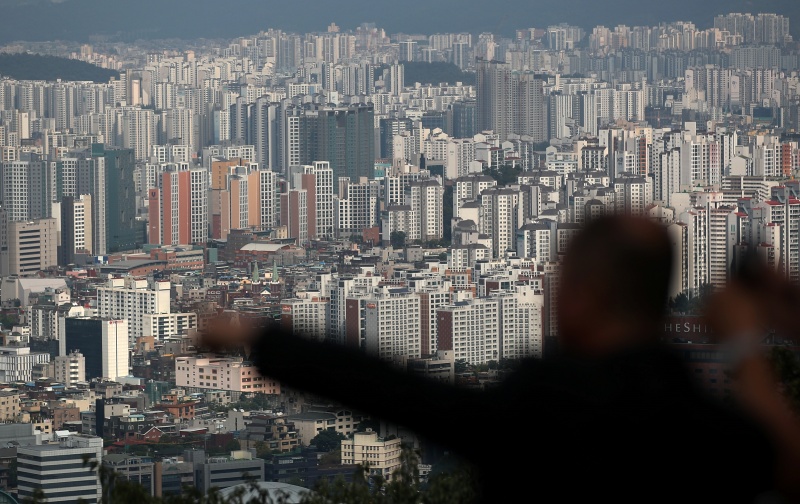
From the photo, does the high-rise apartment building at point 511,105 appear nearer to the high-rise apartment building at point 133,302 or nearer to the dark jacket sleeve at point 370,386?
the high-rise apartment building at point 133,302

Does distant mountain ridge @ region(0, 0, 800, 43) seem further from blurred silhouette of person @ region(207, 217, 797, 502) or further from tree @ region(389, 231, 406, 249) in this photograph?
blurred silhouette of person @ region(207, 217, 797, 502)

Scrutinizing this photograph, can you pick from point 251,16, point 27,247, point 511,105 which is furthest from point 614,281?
point 251,16

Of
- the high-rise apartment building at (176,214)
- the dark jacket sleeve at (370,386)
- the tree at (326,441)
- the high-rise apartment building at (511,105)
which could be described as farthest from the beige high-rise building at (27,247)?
the dark jacket sleeve at (370,386)

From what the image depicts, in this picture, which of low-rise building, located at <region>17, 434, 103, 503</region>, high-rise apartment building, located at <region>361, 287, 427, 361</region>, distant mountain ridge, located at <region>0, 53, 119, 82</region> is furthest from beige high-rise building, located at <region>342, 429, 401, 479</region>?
distant mountain ridge, located at <region>0, 53, 119, 82</region>

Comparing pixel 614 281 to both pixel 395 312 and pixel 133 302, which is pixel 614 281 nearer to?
pixel 395 312

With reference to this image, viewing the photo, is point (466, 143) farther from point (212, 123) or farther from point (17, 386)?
point (17, 386)

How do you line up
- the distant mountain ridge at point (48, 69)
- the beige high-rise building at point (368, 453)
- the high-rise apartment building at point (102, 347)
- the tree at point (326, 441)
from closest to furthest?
the beige high-rise building at point (368, 453) < the tree at point (326, 441) < the high-rise apartment building at point (102, 347) < the distant mountain ridge at point (48, 69)
